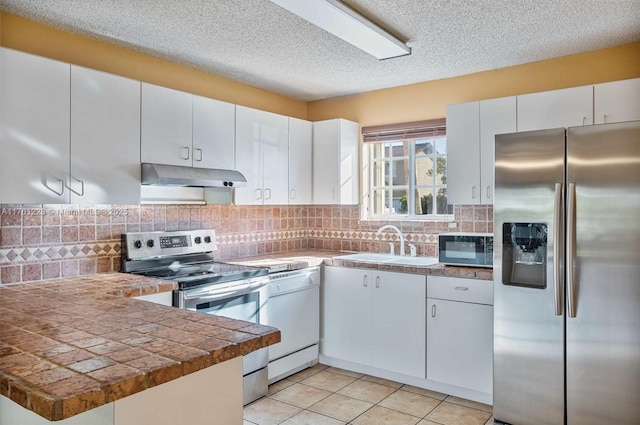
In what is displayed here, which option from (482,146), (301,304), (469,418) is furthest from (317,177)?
(469,418)

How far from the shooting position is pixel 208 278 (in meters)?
2.83

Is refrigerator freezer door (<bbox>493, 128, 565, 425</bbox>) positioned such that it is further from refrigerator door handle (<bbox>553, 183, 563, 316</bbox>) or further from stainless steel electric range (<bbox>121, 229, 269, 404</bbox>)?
stainless steel electric range (<bbox>121, 229, 269, 404</bbox>)

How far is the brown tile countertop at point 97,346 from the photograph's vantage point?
1.06 m

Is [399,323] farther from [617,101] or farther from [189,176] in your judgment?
[617,101]

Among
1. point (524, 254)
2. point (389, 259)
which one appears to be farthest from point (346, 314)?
point (524, 254)

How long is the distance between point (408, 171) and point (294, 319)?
1.67 metres

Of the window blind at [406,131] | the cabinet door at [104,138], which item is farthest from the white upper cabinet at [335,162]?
the cabinet door at [104,138]

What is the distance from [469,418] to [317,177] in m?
2.31

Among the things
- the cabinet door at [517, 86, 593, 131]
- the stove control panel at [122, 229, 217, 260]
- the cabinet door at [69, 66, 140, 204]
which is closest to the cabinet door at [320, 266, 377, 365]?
the stove control panel at [122, 229, 217, 260]

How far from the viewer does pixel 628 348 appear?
2381 mm

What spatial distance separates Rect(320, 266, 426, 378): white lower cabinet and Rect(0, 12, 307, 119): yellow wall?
1696 mm

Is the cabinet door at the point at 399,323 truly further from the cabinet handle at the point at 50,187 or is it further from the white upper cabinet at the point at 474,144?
the cabinet handle at the point at 50,187

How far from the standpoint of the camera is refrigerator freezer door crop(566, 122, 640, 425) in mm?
2377

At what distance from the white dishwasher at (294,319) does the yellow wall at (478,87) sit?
1594 millimetres
